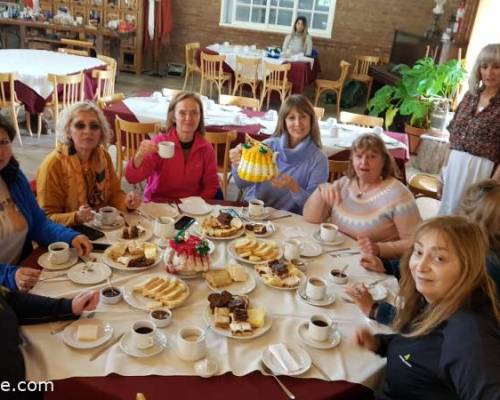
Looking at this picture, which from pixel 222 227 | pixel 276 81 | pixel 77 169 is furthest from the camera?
pixel 276 81

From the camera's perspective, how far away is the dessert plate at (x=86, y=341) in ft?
4.26

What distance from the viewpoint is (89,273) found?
165 cm

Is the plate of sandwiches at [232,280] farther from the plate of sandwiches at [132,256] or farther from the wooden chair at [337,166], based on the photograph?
the wooden chair at [337,166]

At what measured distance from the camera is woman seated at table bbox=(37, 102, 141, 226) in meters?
2.14

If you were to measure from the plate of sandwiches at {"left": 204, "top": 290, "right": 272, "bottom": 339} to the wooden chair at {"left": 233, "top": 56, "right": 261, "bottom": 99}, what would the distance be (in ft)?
19.4

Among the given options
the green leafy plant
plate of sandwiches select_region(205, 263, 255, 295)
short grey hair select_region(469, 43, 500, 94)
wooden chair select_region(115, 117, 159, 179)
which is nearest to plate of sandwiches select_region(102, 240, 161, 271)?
plate of sandwiches select_region(205, 263, 255, 295)

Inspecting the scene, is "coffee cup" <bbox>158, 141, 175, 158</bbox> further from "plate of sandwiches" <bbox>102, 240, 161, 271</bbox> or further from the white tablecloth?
the white tablecloth

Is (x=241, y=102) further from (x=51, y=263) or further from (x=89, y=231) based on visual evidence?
(x=51, y=263)

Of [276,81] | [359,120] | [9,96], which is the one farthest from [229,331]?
[276,81]

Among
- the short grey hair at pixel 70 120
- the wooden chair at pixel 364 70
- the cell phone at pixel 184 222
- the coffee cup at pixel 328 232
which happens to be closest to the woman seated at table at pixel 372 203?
the coffee cup at pixel 328 232

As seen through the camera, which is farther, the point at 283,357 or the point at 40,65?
the point at 40,65

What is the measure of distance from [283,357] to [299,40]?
7.44m

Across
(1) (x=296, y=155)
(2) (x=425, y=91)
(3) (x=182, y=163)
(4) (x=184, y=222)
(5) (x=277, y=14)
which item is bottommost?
(4) (x=184, y=222)

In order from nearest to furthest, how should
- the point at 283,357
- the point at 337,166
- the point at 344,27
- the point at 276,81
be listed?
the point at 283,357, the point at 337,166, the point at 276,81, the point at 344,27
